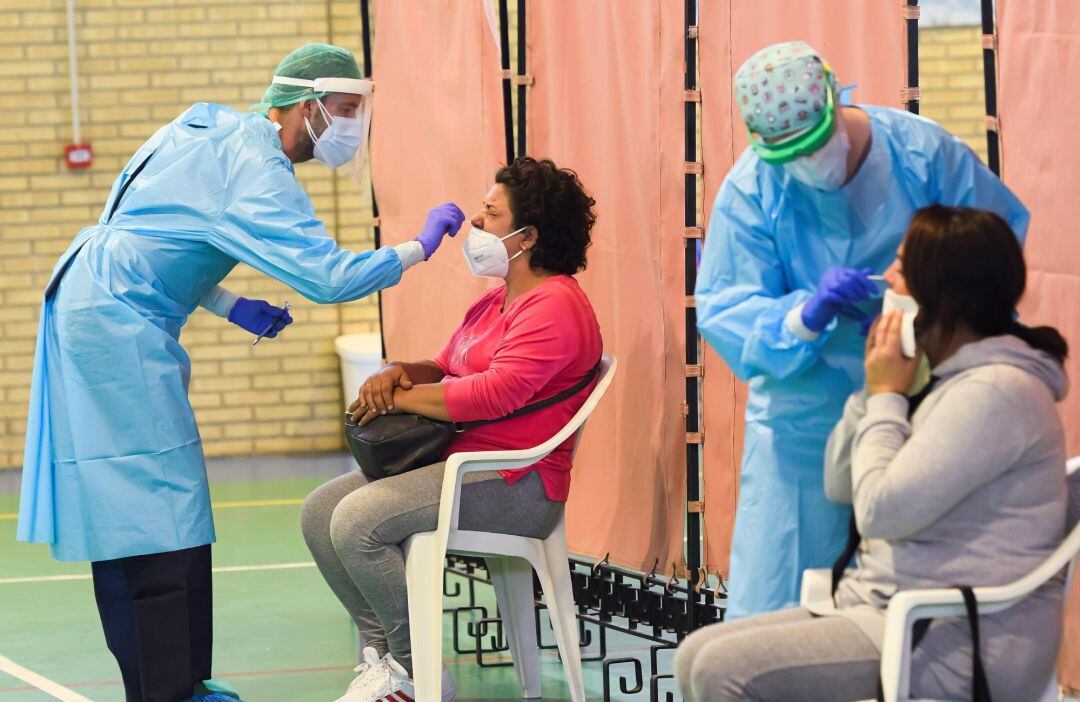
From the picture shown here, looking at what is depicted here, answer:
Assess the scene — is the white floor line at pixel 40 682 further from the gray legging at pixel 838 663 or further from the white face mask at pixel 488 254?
the gray legging at pixel 838 663

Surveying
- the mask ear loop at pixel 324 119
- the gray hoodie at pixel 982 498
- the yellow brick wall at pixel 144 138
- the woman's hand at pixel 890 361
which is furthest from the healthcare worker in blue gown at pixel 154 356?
the yellow brick wall at pixel 144 138

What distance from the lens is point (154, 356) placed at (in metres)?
2.93

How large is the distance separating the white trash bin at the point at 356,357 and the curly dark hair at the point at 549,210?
374 centimetres

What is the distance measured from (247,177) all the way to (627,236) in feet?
3.54

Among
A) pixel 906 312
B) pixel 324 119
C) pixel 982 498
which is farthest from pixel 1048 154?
pixel 324 119

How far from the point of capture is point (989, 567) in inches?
74.4

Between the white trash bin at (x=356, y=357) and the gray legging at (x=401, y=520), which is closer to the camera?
the gray legging at (x=401, y=520)

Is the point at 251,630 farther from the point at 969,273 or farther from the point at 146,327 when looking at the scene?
the point at 969,273

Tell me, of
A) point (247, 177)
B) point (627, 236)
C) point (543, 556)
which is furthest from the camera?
point (627, 236)

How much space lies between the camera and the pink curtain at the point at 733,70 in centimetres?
288

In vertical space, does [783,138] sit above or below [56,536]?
above

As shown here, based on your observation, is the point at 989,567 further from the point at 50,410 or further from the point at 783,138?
the point at 50,410

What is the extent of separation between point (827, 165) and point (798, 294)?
22 centimetres

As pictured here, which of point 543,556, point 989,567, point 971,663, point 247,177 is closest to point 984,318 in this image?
point 989,567
